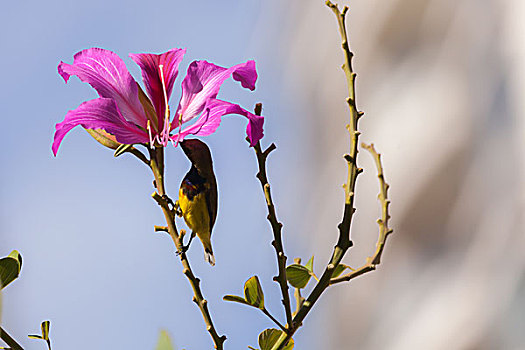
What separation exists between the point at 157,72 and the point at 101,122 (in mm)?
30

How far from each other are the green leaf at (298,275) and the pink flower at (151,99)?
58 mm

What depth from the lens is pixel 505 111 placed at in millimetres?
1270

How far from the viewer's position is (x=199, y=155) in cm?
19

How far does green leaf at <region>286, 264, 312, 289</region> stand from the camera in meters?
0.22

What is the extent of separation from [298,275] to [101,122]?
0.29 feet

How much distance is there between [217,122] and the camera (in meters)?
0.18

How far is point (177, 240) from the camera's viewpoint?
0.18 meters

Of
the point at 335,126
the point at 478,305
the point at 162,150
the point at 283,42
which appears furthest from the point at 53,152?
the point at 283,42

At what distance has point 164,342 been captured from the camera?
149mm

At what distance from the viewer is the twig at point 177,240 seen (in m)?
0.17

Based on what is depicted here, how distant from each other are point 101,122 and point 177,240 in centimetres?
4

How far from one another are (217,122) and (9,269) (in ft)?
0.27

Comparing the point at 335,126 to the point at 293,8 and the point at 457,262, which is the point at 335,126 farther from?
the point at 457,262

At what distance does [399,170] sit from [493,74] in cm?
28
